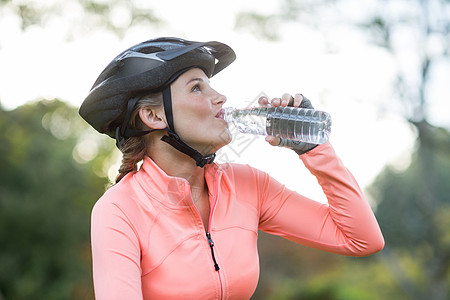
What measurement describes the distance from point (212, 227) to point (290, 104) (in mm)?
713

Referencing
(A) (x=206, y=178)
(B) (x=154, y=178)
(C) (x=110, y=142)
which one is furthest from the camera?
(C) (x=110, y=142)

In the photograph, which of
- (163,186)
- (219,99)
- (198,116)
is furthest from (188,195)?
(219,99)

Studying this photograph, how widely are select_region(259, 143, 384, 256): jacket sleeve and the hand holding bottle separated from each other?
4 centimetres

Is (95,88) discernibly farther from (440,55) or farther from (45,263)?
(45,263)

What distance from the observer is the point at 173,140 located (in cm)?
267

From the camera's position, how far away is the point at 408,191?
59.9ft

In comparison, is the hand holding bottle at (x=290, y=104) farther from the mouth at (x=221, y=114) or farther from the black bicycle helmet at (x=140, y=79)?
the black bicycle helmet at (x=140, y=79)

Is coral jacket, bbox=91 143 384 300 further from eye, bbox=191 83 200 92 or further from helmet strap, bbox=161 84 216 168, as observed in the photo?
eye, bbox=191 83 200 92

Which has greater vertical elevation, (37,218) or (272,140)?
(272,140)

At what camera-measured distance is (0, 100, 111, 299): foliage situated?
17297mm

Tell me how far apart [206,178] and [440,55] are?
1016 cm

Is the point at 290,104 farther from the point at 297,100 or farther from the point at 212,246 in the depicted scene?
the point at 212,246

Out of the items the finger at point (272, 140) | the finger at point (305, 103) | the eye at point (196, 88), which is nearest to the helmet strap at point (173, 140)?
the eye at point (196, 88)

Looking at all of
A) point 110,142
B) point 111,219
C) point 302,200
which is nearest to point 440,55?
point 302,200
